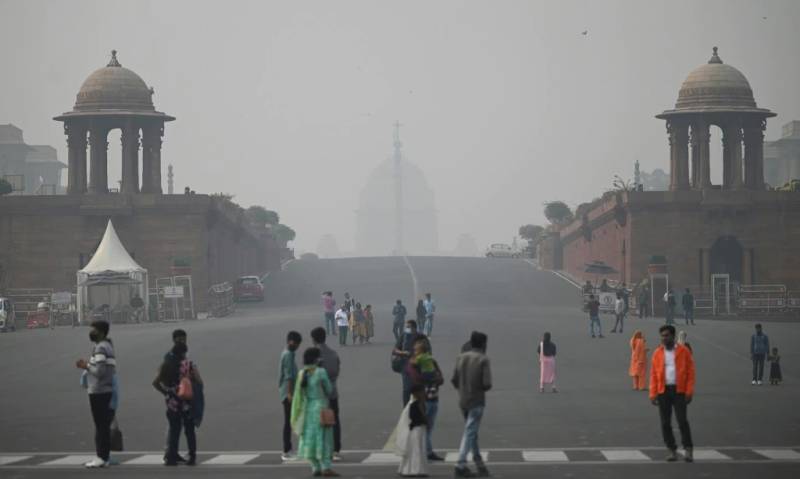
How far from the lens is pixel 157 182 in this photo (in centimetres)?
8681

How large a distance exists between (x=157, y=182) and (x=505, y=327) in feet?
122

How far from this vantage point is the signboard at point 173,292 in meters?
63.6

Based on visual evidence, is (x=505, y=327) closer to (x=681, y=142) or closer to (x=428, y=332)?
(x=428, y=332)

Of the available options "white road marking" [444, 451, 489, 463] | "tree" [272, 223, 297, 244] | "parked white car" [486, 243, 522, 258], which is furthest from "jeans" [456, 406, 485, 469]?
"tree" [272, 223, 297, 244]

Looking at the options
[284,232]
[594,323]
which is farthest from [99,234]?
[284,232]

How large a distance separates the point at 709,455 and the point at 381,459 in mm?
4590

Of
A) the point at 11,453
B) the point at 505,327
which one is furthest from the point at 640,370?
the point at 505,327

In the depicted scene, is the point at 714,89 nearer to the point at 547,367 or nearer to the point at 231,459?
the point at 547,367

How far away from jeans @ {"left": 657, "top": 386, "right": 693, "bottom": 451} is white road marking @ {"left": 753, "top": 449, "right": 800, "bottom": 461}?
134 cm

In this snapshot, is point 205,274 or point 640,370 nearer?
point 640,370

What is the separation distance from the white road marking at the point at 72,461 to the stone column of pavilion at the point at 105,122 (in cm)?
5990

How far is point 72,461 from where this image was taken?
74.2ft

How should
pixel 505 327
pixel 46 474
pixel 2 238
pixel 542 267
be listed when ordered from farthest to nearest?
pixel 542 267, pixel 2 238, pixel 505 327, pixel 46 474

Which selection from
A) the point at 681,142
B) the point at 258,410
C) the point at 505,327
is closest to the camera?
the point at 258,410
